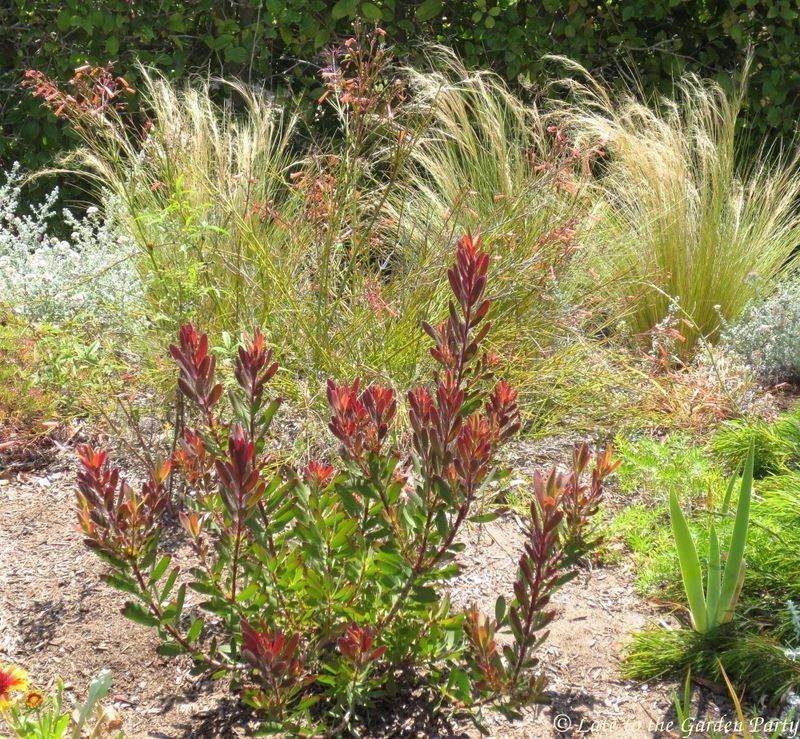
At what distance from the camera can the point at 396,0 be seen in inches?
221

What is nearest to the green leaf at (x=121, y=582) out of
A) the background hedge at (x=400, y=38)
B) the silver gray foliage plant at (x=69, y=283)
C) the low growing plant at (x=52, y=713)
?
the low growing plant at (x=52, y=713)

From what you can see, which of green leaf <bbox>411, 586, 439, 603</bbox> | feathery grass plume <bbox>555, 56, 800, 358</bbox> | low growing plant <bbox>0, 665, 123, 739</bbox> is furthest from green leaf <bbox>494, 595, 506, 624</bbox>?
feathery grass plume <bbox>555, 56, 800, 358</bbox>

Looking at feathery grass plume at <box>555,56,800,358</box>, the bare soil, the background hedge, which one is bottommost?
the bare soil

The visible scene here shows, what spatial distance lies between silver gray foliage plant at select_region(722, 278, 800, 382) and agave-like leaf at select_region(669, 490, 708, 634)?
1.93 meters

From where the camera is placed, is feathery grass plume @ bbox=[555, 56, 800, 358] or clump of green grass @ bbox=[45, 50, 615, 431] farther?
feathery grass plume @ bbox=[555, 56, 800, 358]

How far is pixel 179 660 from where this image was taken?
229 centimetres

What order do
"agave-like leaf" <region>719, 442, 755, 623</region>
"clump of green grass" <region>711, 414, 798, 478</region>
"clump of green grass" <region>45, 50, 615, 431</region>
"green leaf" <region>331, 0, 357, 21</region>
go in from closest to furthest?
"agave-like leaf" <region>719, 442, 755, 623</region> → "clump of green grass" <region>711, 414, 798, 478</region> → "clump of green grass" <region>45, 50, 615, 431</region> → "green leaf" <region>331, 0, 357, 21</region>

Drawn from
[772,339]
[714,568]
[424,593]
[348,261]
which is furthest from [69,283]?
[772,339]

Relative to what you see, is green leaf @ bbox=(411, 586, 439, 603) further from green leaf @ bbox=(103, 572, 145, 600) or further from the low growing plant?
the low growing plant

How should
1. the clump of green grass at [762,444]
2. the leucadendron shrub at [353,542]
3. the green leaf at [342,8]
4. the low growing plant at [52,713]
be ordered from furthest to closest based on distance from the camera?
the green leaf at [342,8] < the clump of green grass at [762,444] < the low growing plant at [52,713] < the leucadendron shrub at [353,542]

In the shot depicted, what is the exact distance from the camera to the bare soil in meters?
2.11

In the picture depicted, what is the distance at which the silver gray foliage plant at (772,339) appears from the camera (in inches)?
156

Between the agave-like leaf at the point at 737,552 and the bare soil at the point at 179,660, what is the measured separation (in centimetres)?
25

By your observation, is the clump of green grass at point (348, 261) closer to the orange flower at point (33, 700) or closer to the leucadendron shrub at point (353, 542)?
the leucadendron shrub at point (353, 542)
